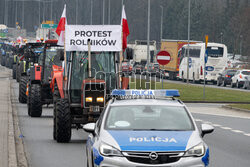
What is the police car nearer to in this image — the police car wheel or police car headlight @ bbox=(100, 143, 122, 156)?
police car headlight @ bbox=(100, 143, 122, 156)

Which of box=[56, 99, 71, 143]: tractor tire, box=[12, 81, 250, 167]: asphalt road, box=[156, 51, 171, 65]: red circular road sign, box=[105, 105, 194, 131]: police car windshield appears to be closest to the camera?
box=[105, 105, 194, 131]: police car windshield

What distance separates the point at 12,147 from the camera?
47.0ft

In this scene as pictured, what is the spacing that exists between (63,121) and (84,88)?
105cm

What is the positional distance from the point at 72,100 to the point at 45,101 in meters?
6.70

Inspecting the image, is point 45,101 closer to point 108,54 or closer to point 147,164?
point 108,54

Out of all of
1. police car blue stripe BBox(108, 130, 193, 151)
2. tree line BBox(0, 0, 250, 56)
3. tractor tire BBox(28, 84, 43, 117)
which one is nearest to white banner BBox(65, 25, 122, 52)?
tractor tire BBox(28, 84, 43, 117)

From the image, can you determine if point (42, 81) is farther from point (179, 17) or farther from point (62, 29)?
point (179, 17)

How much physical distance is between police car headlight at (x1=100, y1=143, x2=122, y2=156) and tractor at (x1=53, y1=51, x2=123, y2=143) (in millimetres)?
6657

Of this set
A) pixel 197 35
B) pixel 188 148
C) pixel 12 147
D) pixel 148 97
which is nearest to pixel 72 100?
pixel 12 147

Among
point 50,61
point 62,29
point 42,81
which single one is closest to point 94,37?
point 62,29

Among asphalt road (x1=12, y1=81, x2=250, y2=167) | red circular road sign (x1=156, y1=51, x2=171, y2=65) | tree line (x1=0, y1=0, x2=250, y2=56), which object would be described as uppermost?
tree line (x1=0, y1=0, x2=250, y2=56)

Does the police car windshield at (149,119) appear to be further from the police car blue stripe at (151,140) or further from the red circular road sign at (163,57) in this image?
the red circular road sign at (163,57)

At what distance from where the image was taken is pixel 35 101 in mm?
23547

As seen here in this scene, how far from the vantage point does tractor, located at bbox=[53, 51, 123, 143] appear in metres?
16.2
